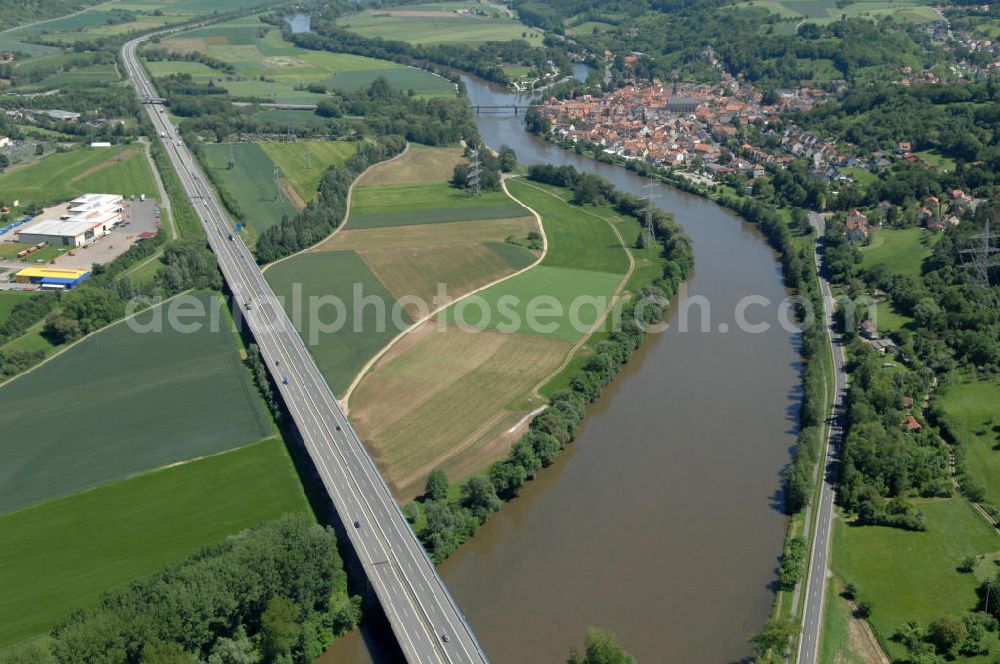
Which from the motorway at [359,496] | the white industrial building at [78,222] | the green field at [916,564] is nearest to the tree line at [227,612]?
the motorway at [359,496]

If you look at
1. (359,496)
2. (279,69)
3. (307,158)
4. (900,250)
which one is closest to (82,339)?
(359,496)

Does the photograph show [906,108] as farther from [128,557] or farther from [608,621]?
[128,557]

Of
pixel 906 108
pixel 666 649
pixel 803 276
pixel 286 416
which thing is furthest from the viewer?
pixel 906 108

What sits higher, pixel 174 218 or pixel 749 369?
pixel 749 369

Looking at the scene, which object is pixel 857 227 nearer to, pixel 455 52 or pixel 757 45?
pixel 757 45

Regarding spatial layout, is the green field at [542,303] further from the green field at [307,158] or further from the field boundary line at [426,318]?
the green field at [307,158]

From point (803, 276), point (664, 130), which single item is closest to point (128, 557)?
point (803, 276)

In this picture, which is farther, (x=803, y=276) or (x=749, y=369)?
(x=803, y=276)
